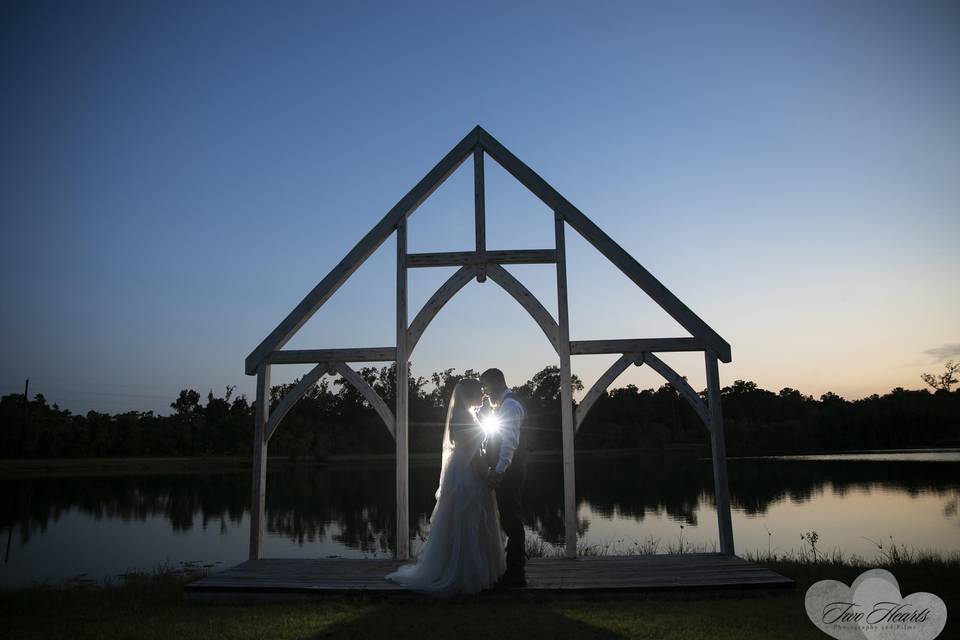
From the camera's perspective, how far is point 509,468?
5488mm

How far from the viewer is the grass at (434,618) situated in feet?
14.2

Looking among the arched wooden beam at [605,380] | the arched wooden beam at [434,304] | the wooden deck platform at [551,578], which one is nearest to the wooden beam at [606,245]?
the arched wooden beam at [605,380]

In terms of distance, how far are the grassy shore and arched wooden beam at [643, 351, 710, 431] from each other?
1.91 metres

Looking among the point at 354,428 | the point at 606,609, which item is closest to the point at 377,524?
the point at 606,609

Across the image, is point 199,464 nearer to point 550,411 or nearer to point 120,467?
point 120,467

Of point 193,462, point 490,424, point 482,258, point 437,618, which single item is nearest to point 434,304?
point 482,258

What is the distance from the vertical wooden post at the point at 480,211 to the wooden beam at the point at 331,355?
1.42 m

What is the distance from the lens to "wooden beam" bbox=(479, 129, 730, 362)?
22.7 ft

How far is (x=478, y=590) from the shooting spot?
5262 millimetres

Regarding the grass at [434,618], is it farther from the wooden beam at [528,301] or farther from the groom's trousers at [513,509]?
the wooden beam at [528,301]

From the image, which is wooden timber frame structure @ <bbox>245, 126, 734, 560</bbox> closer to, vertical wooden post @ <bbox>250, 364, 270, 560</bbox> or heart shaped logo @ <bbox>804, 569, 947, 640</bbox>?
vertical wooden post @ <bbox>250, 364, 270, 560</bbox>

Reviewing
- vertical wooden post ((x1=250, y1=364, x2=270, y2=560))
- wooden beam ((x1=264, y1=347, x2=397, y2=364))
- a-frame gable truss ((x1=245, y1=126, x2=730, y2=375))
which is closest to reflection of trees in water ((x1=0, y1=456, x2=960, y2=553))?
vertical wooden post ((x1=250, y1=364, x2=270, y2=560))

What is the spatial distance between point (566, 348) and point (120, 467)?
42704mm

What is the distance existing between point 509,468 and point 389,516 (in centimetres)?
1482
